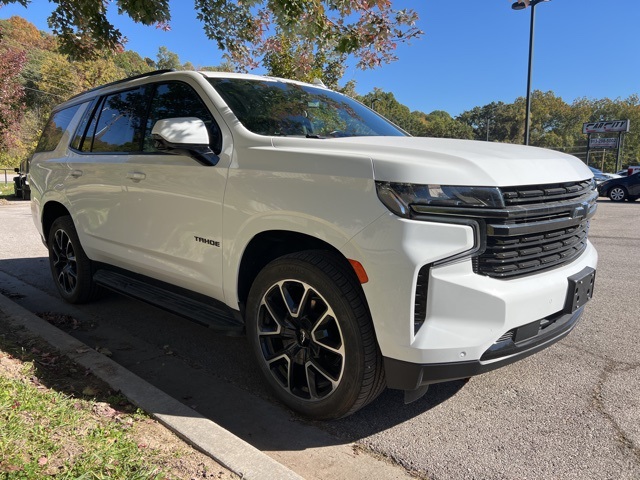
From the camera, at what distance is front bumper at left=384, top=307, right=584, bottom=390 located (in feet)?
7.36

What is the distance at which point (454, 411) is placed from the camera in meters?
2.87

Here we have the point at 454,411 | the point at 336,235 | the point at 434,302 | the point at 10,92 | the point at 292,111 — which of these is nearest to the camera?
the point at 434,302

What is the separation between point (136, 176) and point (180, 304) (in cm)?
104

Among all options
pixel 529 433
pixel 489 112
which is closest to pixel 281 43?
pixel 529 433

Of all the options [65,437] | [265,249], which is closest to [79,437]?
[65,437]

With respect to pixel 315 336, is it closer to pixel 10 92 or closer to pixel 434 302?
pixel 434 302

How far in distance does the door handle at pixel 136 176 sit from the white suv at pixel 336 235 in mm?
15

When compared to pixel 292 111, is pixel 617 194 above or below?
below

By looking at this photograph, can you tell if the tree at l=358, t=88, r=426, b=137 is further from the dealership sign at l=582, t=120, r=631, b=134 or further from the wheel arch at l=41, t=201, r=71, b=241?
the wheel arch at l=41, t=201, r=71, b=241

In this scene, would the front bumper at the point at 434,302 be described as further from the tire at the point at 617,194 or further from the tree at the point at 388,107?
the tree at the point at 388,107

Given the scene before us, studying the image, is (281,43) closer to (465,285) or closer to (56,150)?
(56,150)

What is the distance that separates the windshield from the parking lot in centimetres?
173

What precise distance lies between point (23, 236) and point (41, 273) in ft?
11.3

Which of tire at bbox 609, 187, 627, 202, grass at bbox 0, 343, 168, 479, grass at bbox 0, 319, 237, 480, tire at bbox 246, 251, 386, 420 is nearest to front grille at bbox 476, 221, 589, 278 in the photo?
tire at bbox 246, 251, 386, 420
